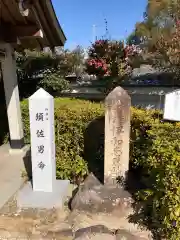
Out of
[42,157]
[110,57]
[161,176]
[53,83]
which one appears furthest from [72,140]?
[53,83]

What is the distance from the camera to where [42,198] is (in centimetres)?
444

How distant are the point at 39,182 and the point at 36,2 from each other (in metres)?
3.48

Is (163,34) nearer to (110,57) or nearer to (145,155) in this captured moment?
(110,57)

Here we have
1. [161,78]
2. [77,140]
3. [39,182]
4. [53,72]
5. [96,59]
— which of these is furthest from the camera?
[161,78]

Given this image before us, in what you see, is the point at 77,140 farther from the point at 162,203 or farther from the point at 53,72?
the point at 53,72

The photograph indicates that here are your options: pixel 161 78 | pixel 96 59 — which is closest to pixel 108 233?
pixel 96 59

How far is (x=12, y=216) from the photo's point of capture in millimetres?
4184

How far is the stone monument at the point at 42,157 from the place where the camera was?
14.3 feet

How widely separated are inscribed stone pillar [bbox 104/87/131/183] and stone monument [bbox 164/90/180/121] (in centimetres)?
59

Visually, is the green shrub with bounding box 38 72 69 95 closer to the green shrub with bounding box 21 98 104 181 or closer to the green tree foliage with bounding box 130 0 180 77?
the green tree foliage with bounding box 130 0 180 77

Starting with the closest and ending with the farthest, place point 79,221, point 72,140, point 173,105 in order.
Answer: point 79,221 → point 173,105 → point 72,140

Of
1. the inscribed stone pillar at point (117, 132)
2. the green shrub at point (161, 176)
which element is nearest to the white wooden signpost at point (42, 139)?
the inscribed stone pillar at point (117, 132)

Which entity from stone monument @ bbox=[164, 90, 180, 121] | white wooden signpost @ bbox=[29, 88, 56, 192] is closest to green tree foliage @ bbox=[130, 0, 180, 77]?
stone monument @ bbox=[164, 90, 180, 121]

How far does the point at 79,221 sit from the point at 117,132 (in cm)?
145
